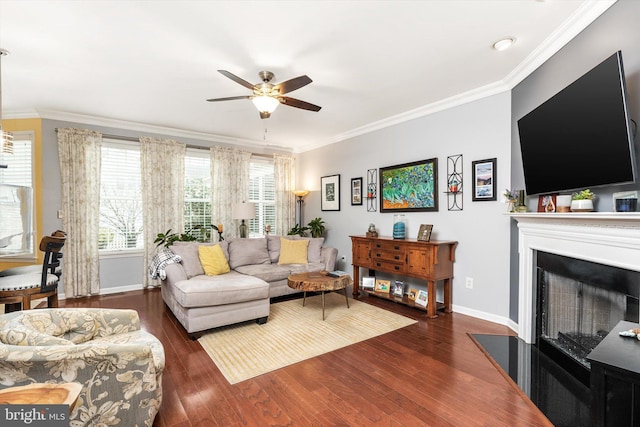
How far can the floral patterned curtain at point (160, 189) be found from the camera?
16.2 feet

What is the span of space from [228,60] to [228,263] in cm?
274

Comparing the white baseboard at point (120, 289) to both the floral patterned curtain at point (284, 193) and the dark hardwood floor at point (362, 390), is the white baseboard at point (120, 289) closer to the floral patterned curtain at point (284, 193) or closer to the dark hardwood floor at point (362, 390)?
the dark hardwood floor at point (362, 390)

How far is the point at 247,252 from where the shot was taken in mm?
4668

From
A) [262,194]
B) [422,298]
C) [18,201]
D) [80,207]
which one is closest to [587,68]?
[422,298]

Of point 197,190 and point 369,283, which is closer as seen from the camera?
point 369,283

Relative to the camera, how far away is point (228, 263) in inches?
176

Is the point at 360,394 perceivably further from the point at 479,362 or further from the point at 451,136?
the point at 451,136

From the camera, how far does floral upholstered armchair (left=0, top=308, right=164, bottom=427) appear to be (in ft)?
4.64

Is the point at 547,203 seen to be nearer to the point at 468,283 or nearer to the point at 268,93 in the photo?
the point at 468,283

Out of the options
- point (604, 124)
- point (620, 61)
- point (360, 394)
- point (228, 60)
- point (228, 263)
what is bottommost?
point (360, 394)

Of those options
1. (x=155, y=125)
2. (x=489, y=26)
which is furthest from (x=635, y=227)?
(x=155, y=125)

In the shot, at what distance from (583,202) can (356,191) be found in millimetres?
3414

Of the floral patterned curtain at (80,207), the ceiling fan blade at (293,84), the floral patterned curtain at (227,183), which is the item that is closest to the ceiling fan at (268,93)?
the ceiling fan blade at (293,84)

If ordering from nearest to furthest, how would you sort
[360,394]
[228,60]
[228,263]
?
[360,394], [228,60], [228,263]
